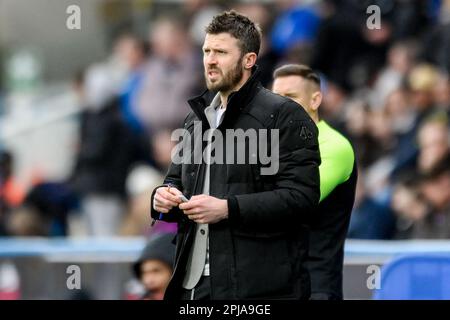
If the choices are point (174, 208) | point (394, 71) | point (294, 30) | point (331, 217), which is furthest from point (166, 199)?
point (294, 30)

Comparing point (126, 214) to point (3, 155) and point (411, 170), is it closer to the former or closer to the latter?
point (3, 155)

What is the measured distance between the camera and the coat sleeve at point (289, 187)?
6.12m

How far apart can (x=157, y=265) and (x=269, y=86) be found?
5103 millimetres

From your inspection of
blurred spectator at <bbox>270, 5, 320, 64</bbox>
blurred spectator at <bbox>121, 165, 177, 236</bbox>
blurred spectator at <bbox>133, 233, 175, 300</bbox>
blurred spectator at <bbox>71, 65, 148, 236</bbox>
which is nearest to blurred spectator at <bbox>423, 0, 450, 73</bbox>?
blurred spectator at <bbox>270, 5, 320, 64</bbox>

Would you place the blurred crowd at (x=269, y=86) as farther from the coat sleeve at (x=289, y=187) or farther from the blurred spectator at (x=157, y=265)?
the coat sleeve at (x=289, y=187)

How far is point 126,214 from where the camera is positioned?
1395 cm

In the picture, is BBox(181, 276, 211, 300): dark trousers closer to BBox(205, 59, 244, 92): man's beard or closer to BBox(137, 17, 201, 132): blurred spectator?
BBox(205, 59, 244, 92): man's beard

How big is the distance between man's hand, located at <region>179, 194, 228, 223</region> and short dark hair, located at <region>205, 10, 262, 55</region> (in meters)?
0.79

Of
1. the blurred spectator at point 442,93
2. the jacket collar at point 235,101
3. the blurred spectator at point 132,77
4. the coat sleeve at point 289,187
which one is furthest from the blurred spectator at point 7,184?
the coat sleeve at point 289,187

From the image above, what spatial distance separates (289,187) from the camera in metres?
6.18

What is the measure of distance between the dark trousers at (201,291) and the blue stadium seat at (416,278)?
2002 mm
